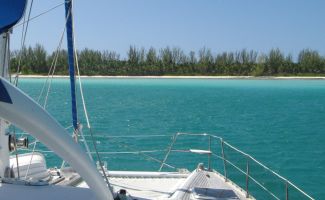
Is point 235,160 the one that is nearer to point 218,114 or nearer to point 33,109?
point 33,109

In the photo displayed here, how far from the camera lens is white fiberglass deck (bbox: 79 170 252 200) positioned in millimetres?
5354

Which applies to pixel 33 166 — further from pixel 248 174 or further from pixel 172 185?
pixel 248 174

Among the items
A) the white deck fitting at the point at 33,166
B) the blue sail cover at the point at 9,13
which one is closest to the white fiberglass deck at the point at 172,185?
the white deck fitting at the point at 33,166

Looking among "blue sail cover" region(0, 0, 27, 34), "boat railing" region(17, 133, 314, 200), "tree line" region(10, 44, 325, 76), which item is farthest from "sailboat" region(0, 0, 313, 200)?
"tree line" region(10, 44, 325, 76)

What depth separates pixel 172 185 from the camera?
21.0 ft

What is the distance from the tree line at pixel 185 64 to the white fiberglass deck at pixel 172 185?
88090 mm

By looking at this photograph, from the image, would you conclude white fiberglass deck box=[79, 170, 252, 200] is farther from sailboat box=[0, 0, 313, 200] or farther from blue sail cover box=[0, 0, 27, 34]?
blue sail cover box=[0, 0, 27, 34]

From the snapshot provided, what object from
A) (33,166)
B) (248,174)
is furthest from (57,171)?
(248,174)

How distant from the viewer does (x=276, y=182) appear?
336 inches

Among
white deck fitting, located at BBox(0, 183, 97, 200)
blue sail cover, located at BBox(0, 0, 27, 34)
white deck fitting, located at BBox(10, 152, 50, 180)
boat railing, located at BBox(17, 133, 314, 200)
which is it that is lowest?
boat railing, located at BBox(17, 133, 314, 200)

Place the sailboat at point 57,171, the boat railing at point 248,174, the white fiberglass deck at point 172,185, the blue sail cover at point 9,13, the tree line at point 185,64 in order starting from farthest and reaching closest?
the tree line at point 185,64
the boat railing at point 248,174
the white fiberglass deck at point 172,185
the blue sail cover at point 9,13
the sailboat at point 57,171

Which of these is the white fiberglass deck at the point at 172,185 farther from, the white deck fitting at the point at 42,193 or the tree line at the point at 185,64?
the tree line at the point at 185,64

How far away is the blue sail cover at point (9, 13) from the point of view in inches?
140

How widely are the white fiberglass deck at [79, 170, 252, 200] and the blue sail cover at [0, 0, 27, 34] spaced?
2.47 m
